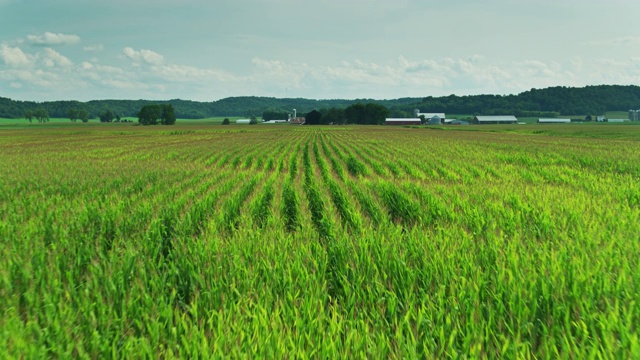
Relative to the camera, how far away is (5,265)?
422 centimetres

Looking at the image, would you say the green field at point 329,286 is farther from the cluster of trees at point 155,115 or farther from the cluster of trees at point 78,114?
the cluster of trees at point 78,114

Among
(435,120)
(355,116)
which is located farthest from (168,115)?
(435,120)

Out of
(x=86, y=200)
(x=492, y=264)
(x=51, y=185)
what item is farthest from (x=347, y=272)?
(x=51, y=185)

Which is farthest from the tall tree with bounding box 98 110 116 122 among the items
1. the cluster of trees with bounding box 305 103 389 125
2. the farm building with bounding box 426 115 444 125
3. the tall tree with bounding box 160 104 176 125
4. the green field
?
the green field

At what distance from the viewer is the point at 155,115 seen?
433 ft

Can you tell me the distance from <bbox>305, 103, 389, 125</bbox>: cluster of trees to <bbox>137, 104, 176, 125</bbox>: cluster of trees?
167ft

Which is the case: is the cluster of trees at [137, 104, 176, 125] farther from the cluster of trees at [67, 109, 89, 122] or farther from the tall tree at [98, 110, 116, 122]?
the cluster of trees at [67, 109, 89, 122]

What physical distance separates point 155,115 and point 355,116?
73028mm

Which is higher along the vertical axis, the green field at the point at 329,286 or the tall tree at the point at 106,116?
the tall tree at the point at 106,116

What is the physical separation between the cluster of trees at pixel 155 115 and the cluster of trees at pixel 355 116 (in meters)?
50.8

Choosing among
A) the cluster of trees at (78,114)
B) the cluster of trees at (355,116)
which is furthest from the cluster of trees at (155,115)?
the cluster of trees at (78,114)

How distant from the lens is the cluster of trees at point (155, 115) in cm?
13025

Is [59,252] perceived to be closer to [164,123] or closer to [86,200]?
[86,200]

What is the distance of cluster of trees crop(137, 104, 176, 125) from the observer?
5128 inches
